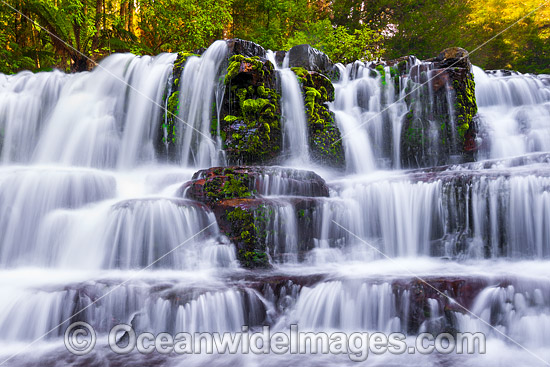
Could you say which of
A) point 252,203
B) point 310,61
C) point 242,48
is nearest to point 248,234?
point 252,203

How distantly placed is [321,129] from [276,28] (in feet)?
31.0

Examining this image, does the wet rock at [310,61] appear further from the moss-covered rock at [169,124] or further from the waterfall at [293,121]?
the moss-covered rock at [169,124]

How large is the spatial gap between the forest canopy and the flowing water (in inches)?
165

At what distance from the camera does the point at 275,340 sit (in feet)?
13.8

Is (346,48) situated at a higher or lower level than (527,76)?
higher

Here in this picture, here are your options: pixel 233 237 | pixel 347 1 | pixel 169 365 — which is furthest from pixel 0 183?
pixel 347 1

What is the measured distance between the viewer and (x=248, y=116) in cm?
854

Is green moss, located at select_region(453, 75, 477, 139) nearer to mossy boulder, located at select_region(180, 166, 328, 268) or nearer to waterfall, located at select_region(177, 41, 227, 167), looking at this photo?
mossy boulder, located at select_region(180, 166, 328, 268)

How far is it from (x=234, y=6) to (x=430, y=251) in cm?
1623

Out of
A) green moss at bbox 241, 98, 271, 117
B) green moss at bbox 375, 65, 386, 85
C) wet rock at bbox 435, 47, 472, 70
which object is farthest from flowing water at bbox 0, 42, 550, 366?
wet rock at bbox 435, 47, 472, 70

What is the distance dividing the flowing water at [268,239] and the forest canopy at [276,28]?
13.7ft

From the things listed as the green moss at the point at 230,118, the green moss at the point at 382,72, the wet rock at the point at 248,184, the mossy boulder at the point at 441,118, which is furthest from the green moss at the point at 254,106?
the green moss at the point at 382,72

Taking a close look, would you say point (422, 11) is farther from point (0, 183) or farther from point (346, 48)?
point (0, 183)

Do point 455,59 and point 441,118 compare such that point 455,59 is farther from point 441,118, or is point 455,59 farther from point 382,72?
point 382,72
